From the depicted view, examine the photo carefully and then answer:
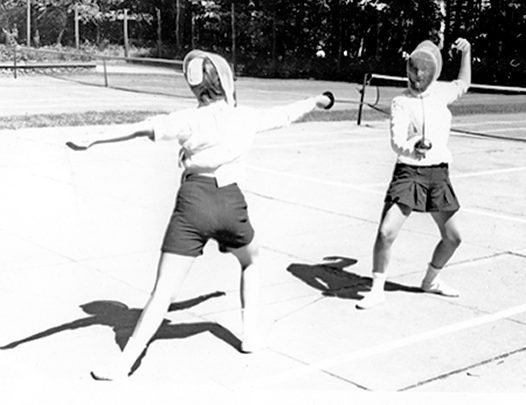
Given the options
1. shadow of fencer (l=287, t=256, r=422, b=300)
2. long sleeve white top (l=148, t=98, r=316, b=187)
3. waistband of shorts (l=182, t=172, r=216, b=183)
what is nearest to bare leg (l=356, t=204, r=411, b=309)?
shadow of fencer (l=287, t=256, r=422, b=300)

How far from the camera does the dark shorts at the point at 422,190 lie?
6.20 metres

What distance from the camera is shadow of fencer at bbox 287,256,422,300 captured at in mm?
6688

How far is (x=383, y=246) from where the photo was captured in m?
6.25

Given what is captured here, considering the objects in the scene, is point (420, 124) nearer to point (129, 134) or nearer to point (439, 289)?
point (439, 289)

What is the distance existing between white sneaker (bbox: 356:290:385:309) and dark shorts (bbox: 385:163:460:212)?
2.04ft

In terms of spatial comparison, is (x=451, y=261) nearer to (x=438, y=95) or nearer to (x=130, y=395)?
(x=438, y=95)

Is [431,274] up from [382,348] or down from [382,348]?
up

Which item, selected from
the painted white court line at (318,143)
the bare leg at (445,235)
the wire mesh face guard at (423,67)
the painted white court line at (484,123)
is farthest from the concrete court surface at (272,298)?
the painted white court line at (484,123)

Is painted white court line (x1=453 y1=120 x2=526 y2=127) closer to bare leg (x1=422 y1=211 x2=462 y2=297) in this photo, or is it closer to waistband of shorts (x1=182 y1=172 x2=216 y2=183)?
bare leg (x1=422 y1=211 x2=462 y2=297)

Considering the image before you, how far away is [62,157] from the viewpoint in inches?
503

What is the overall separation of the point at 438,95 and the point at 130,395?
296 cm

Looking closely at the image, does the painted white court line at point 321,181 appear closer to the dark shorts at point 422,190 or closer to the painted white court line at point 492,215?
the painted white court line at point 492,215

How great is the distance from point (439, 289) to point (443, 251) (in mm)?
272

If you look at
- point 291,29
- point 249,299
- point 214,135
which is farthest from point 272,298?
point 291,29
